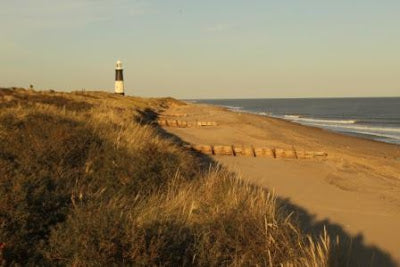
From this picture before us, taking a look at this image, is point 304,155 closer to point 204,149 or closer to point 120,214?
point 204,149

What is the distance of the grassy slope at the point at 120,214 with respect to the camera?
14.5 ft

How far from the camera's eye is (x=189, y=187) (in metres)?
7.05

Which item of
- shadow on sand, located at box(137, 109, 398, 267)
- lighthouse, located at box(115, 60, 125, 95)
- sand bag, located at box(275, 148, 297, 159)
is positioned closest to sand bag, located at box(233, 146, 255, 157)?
sand bag, located at box(275, 148, 297, 159)

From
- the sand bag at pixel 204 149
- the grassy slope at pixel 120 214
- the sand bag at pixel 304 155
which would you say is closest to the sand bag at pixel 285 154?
the sand bag at pixel 304 155

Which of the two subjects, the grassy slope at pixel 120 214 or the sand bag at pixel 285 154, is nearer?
the grassy slope at pixel 120 214

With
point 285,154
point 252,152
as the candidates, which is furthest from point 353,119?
point 252,152

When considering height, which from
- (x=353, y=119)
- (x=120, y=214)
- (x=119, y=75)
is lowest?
(x=353, y=119)

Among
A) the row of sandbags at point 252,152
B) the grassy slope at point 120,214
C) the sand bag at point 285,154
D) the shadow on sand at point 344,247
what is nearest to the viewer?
the grassy slope at point 120,214

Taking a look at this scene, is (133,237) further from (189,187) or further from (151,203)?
(189,187)

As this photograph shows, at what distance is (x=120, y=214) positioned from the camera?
4.78 m

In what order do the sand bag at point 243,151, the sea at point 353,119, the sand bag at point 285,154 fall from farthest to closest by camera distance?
the sea at point 353,119 → the sand bag at point 285,154 → the sand bag at point 243,151

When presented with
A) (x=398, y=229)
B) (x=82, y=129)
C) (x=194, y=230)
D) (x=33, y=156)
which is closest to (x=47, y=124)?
(x=82, y=129)

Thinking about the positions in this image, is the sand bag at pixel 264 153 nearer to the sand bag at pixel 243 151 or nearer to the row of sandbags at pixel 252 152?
the row of sandbags at pixel 252 152

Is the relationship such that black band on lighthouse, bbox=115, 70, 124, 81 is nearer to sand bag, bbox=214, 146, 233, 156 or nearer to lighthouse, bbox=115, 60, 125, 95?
lighthouse, bbox=115, 60, 125, 95
